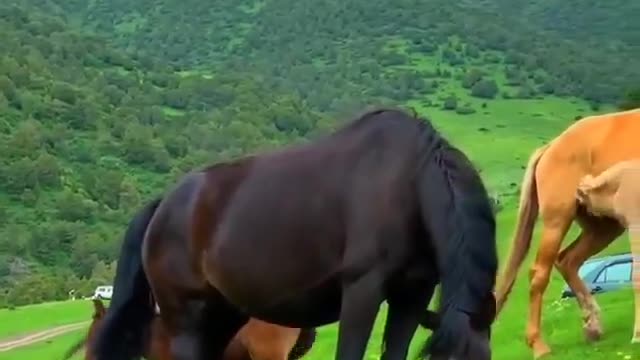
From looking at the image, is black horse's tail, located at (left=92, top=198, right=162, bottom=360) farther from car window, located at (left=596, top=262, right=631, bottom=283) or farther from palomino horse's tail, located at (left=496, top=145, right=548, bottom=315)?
car window, located at (left=596, top=262, right=631, bottom=283)

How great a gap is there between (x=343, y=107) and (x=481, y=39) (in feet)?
461

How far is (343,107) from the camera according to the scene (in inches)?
283

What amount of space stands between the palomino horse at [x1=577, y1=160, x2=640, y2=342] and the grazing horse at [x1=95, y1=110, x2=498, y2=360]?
18.1ft

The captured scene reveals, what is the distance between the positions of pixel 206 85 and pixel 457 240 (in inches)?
4029

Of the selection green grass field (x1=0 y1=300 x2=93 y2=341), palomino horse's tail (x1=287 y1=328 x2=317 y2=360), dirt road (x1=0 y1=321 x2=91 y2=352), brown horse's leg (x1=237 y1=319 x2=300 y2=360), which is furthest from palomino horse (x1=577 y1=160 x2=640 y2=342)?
green grass field (x1=0 y1=300 x2=93 y2=341)

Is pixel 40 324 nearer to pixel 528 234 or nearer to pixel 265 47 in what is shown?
pixel 528 234

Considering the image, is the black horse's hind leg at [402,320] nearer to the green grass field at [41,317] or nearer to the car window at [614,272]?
the car window at [614,272]

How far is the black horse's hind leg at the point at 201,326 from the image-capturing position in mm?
6973

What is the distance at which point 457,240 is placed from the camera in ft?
19.0

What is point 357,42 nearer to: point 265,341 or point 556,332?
point 556,332

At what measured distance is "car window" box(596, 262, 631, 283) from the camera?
21.7 m

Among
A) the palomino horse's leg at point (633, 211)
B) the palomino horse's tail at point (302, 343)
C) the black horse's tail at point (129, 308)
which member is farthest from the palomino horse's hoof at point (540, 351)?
the black horse's tail at point (129, 308)

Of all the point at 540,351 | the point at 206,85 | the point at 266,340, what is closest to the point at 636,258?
the point at 540,351

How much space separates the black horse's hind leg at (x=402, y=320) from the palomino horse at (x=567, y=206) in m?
5.42
